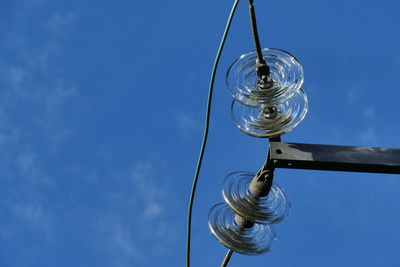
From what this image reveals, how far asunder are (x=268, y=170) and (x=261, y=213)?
36 cm

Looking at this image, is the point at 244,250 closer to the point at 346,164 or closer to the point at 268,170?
the point at 268,170

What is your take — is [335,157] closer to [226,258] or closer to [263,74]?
[263,74]

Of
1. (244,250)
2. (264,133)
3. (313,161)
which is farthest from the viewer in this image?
(244,250)

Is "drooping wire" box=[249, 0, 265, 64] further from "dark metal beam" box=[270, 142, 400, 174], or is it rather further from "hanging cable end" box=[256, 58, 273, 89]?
"dark metal beam" box=[270, 142, 400, 174]

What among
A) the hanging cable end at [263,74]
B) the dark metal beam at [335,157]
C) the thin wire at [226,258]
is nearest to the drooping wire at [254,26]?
the hanging cable end at [263,74]

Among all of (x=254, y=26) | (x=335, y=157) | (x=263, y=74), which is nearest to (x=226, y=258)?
(x=335, y=157)

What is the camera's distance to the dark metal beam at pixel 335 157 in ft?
12.0

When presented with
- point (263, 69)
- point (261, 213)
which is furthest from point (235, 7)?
point (261, 213)

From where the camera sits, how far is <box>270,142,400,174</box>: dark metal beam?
3.66 meters

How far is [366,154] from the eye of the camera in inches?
146

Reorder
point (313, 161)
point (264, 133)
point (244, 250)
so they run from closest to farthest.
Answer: point (313, 161), point (264, 133), point (244, 250)

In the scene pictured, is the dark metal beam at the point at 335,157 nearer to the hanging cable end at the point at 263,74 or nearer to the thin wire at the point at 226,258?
the hanging cable end at the point at 263,74

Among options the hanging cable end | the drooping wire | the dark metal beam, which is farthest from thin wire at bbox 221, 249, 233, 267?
the drooping wire

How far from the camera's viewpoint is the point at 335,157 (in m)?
3.68
